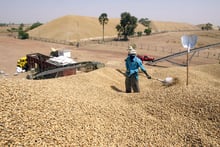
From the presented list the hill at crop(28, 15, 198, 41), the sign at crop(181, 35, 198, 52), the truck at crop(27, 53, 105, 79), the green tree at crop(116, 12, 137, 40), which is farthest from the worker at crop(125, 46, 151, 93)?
the hill at crop(28, 15, 198, 41)

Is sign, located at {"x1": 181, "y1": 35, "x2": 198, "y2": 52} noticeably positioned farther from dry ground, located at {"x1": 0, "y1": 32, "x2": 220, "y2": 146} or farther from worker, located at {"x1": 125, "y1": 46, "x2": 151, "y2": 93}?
dry ground, located at {"x1": 0, "y1": 32, "x2": 220, "y2": 146}

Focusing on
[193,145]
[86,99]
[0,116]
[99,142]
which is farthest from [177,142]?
[0,116]

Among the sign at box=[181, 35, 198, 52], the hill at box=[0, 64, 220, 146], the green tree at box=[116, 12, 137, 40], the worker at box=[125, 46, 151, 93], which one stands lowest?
the hill at box=[0, 64, 220, 146]

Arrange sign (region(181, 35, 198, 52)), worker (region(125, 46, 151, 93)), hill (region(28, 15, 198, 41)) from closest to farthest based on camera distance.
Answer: worker (region(125, 46, 151, 93)) < sign (region(181, 35, 198, 52)) < hill (region(28, 15, 198, 41))

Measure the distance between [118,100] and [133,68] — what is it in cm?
205

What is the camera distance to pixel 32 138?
372 cm

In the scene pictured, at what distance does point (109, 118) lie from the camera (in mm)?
5137

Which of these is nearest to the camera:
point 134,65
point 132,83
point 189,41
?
point 134,65

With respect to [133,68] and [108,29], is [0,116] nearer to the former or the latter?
[133,68]

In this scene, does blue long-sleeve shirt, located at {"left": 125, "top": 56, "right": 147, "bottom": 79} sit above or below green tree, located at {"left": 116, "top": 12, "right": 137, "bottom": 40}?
below

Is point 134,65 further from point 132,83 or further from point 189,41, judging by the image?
point 189,41

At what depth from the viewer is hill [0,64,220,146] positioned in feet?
13.1

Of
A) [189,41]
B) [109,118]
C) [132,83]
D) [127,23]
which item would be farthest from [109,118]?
[127,23]

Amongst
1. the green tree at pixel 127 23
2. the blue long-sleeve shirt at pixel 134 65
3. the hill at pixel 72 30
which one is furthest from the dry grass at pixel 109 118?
the hill at pixel 72 30
